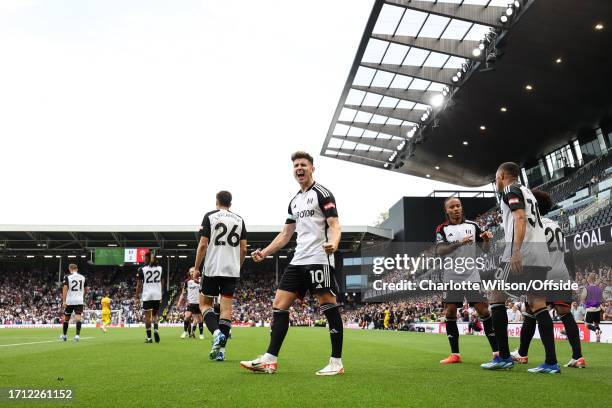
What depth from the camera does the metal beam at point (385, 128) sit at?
32625 millimetres

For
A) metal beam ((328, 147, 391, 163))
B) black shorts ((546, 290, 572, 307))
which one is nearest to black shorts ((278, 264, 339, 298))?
black shorts ((546, 290, 572, 307))

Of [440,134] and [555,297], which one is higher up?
[440,134]

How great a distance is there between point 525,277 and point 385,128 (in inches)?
1119

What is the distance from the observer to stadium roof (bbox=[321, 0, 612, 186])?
19.5 meters

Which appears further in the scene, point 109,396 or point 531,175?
point 531,175

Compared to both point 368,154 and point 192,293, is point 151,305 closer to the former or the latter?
point 192,293

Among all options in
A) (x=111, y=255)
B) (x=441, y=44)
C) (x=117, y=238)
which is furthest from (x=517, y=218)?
(x=117, y=238)

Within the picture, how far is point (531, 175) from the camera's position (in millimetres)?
39312

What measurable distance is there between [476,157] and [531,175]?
4743 millimetres

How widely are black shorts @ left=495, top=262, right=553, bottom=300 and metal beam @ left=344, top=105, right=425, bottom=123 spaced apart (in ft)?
81.2

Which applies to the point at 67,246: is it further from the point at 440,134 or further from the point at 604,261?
the point at 604,261


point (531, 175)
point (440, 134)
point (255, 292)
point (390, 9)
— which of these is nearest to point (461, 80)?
point (390, 9)

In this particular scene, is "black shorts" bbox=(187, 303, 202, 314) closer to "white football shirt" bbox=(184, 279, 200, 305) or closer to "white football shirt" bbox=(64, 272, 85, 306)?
"white football shirt" bbox=(184, 279, 200, 305)

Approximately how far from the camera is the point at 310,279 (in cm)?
501
